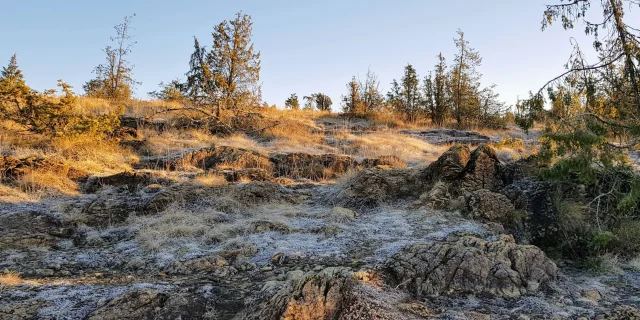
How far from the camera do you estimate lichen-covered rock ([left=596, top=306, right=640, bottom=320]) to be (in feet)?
9.02

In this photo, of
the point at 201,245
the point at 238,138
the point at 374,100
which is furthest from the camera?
the point at 374,100

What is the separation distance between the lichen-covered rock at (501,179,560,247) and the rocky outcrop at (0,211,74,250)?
19.1 ft

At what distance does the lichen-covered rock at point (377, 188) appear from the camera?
6.71m

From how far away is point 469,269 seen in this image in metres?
3.48

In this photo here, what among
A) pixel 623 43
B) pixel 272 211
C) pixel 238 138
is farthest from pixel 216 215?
pixel 238 138

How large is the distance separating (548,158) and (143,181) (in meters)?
6.87

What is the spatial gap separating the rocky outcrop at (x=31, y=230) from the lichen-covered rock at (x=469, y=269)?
4071mm

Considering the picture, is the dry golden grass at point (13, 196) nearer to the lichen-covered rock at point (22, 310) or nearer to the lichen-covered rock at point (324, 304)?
the lichen-covered rock at point (22, 310)

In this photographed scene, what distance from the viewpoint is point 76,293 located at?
306cm

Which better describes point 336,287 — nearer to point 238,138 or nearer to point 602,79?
point 602,79

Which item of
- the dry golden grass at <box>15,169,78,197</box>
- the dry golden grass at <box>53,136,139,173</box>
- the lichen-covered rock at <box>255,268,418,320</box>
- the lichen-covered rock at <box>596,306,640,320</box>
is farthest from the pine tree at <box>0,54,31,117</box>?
the lichen-covered rock at <box>596,306,640,320</box>

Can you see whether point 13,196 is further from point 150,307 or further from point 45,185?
point 150,307

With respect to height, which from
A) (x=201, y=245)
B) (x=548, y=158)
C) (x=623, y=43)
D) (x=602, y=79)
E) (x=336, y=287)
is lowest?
(x=201, y=245)

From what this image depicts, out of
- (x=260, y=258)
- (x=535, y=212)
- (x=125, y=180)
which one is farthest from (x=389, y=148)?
(x=260, y=258)
